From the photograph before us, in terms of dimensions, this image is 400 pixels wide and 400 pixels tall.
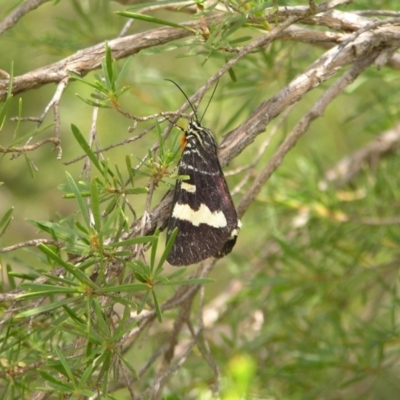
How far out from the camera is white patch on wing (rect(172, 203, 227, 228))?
2.86 feet

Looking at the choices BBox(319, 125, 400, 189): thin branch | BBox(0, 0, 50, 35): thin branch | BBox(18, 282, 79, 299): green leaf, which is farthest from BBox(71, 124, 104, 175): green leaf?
BBox(319, 125, 400, 189): thin branch

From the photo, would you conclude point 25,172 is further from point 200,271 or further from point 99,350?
point 99,350

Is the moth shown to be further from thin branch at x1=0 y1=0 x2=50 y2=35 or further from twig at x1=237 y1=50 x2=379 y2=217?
thin branch at x1=0 y1=0 x2=50 y2=35

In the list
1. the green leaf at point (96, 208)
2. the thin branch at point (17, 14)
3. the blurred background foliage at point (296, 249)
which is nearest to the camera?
the green leaf at point (96, 208)

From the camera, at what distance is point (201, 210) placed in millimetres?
912

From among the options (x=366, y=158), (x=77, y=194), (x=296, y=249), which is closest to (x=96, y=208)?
Result: (x=77, y=194)

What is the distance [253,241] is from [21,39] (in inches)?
42.4

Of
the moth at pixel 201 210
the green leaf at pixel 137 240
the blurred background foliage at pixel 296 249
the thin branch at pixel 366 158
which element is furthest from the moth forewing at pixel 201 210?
the thin branch at pixel 366 158

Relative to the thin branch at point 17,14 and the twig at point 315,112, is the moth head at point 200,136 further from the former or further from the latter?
the thin branch at point 17,14

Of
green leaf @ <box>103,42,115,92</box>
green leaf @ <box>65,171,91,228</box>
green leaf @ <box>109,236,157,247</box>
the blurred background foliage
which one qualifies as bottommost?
the blurred background foliage

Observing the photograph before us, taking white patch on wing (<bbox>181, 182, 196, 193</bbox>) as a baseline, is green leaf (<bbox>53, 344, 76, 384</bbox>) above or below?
below

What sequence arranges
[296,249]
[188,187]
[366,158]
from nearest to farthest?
1. [188,187]
2. [296,249]
3. [366,158]

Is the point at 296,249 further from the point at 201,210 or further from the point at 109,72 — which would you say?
the point at 109,72

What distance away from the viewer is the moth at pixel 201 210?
881mm
